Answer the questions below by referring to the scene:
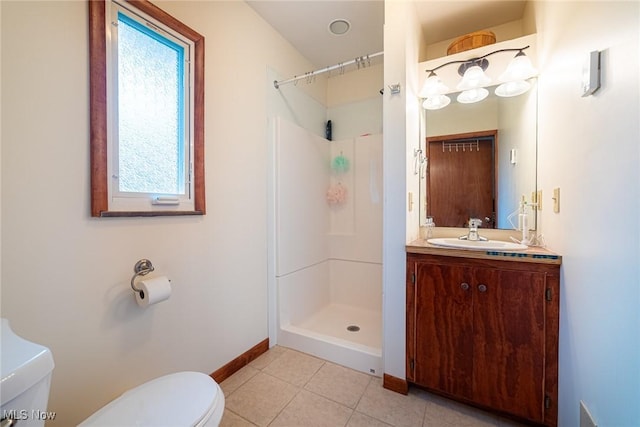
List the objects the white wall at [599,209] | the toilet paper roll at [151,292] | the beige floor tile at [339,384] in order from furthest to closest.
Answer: the beige floor tile at [339,384] → the toilet paper roll at [151,292] → the white wall at [599,209]

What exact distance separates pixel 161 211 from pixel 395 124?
144 cm

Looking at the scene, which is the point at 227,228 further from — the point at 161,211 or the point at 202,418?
the point at 202,418

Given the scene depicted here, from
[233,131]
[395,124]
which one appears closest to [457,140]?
[395,124]

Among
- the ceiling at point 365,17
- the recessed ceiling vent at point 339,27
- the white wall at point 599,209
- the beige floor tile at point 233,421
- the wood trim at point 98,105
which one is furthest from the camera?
the recessed ceiling vent at point 339,27

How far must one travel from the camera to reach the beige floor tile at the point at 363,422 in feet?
4.47

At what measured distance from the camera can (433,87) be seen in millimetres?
1856

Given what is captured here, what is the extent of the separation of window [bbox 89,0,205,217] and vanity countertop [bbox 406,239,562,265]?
1337mm

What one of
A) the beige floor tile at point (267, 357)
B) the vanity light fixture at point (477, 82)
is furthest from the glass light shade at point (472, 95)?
the beige floor tile at point (267, 357)

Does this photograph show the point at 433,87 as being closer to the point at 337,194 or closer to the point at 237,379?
the point at 337,194

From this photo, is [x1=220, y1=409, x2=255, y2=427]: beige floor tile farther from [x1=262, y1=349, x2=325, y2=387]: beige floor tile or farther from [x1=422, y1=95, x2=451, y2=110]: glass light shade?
[x1=422, y1=95, x2=451, y2=110]: glass light shade

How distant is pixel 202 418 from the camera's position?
0.89m

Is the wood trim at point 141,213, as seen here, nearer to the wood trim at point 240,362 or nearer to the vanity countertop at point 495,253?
the wood trim at point 240,362

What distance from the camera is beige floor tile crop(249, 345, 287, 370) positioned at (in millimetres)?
1882

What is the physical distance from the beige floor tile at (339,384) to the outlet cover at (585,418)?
1002 mm
